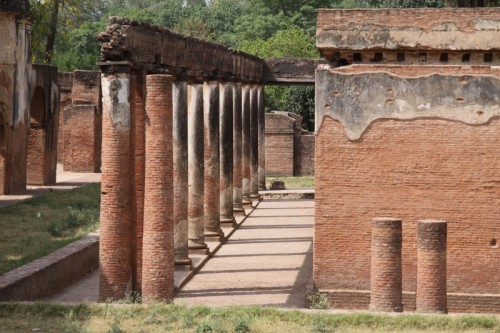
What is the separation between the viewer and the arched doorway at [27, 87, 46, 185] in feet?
97.6

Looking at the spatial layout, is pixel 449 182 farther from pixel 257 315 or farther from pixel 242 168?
pixel 242 168

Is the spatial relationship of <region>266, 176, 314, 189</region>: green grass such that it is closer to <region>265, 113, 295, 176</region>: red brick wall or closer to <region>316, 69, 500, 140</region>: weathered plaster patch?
<region>265, 113, 295, 176</region>: red brick wall

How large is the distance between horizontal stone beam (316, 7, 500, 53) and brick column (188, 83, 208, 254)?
3343mm

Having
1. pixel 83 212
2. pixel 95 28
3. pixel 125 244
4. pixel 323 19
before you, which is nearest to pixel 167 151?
pixel 125 244

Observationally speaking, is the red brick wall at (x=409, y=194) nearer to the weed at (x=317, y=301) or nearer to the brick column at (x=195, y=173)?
the weed at (x=317, y=301)

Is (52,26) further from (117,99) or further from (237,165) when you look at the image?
(117,99)

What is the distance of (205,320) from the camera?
38.9 ft

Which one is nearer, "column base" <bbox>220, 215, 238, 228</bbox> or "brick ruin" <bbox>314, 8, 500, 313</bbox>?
"brick ruin" <bbox>314, 8, 500, 313</bbox>

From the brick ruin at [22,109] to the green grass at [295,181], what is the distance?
21.5 feet

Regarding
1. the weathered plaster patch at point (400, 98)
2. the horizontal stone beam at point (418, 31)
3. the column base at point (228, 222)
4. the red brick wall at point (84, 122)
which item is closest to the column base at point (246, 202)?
the column base at point (228, 222)

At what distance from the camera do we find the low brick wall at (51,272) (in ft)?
44.5

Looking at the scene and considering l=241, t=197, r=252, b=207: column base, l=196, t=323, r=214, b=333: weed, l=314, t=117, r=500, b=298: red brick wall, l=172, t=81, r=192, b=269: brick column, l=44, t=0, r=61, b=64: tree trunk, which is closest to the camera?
l=196, t=323, r=214, b=333: weed

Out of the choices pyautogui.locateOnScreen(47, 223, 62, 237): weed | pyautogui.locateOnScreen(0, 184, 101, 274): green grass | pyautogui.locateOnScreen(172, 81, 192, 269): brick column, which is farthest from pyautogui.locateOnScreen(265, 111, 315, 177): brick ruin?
pyautogui.locateOnScreen(172, 81, 192, 269): brick column

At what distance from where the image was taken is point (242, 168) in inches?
981
